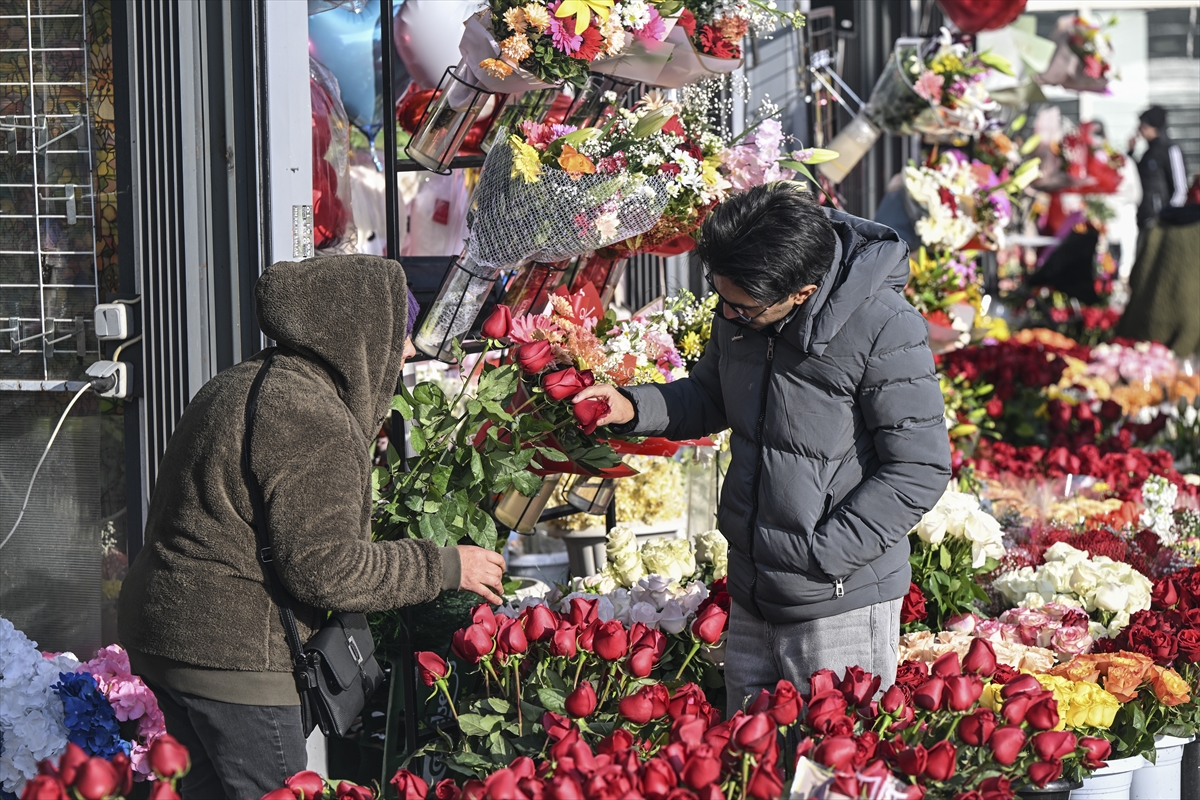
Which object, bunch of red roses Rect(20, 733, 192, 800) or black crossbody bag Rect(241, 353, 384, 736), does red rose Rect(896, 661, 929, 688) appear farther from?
bunch of red roses Rect(20, 733, 192, 800)

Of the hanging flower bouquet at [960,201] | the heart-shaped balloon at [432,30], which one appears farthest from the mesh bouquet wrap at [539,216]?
the hanging flower bouquet at [960,201]

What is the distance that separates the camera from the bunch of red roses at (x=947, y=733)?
4.62 ft

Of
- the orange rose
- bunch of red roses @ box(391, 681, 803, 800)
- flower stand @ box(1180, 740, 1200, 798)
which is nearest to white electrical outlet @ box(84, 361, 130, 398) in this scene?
bunch of red roses @ box(391, 681, 803, 800)

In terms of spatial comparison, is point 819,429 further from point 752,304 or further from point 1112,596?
point 1112,596

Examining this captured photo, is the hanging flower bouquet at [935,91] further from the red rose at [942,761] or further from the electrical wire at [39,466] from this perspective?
the red rose at [942,761]

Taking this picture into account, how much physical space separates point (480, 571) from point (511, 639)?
18cm

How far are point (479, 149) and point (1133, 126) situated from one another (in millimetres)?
14659

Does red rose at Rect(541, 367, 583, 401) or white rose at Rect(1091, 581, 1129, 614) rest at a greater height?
red rose at Rect(541, 367, 583, 401)

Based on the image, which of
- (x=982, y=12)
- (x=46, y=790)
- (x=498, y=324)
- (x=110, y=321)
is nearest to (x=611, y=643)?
(x=498, y=324)

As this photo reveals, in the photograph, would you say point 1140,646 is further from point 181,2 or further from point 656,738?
point 181,2

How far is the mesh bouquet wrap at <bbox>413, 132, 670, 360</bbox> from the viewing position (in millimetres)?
2303

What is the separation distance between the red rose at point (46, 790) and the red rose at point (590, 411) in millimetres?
1068

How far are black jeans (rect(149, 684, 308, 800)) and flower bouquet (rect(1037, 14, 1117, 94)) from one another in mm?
5422

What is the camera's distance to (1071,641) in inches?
92.8
